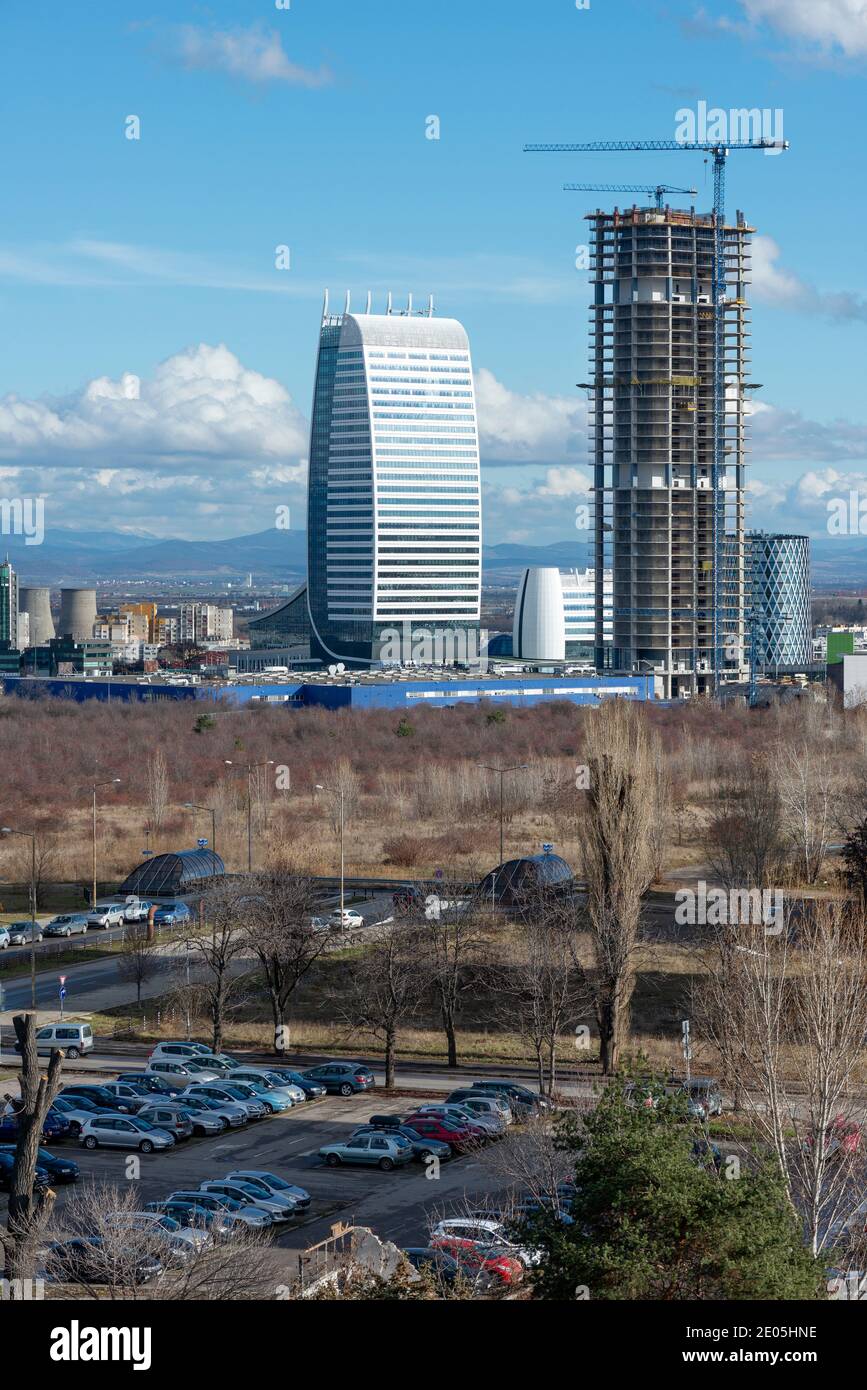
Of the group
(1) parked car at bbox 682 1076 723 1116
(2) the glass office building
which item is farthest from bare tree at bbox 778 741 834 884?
(2) the glass office building

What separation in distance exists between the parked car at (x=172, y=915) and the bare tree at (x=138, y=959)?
52cm

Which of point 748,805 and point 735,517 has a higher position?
point 735,517

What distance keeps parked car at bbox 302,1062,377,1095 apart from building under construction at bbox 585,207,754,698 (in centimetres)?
8965

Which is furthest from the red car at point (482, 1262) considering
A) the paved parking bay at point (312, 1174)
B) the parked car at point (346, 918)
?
the parked car at point (346, 918)

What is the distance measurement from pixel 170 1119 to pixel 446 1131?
4731 millimetres

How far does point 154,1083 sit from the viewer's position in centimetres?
3109

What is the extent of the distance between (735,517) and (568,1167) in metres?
105

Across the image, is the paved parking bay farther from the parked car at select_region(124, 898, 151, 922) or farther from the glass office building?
the glass office building

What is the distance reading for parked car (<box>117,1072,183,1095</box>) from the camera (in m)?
30.7

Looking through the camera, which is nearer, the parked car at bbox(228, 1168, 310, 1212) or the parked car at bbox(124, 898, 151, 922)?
the parked car at bbox(228, 1168, 310, 1212)

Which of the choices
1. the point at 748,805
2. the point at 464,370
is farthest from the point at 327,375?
the point at 748,805

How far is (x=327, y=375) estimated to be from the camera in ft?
527
